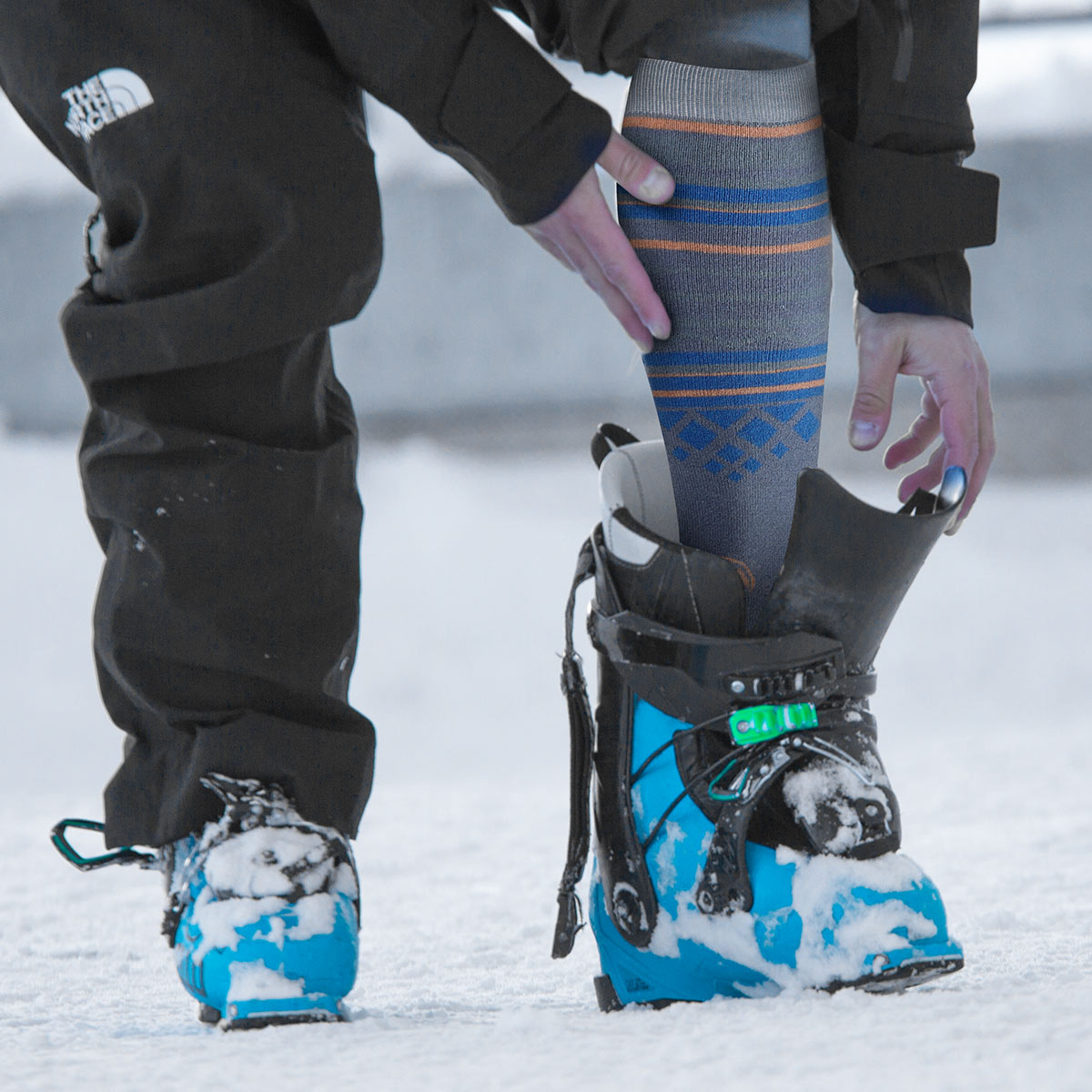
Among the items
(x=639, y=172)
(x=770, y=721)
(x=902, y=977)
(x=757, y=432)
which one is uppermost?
(x=639, y=172)

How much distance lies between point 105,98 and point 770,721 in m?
0.41

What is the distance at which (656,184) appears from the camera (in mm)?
532

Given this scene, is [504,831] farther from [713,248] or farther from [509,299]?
[509,299]

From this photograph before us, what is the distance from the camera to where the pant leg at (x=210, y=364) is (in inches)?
21.0

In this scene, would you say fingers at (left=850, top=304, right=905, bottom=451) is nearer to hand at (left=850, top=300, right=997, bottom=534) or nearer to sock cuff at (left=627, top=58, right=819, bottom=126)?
hand at (left=850, top=300, right=997, bottom=534)

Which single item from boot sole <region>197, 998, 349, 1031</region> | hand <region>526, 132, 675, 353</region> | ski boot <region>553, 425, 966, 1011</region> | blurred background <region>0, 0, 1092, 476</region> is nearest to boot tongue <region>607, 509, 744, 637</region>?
ski boot <region>553, 425, 966, 1011</region>

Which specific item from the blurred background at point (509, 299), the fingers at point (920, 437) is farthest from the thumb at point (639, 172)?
the blurred background at point (509, 299)

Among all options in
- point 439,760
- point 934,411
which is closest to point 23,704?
point 439,760

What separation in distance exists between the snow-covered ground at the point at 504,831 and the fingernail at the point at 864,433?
0.85 ft

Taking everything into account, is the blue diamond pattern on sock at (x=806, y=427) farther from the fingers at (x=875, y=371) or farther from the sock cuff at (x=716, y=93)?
the sock cuff at (x=716, y=93)

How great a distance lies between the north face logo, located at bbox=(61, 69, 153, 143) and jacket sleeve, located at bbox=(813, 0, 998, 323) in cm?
32

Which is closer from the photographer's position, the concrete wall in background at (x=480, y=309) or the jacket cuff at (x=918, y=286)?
the jacket cuff at (x=918, y=286)

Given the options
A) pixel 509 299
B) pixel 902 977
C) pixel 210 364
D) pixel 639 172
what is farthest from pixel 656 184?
pixel 509 299

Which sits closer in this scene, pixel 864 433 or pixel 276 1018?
pixel 276 1018
